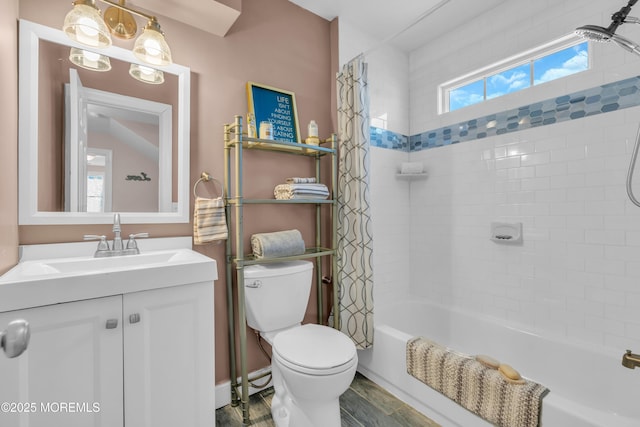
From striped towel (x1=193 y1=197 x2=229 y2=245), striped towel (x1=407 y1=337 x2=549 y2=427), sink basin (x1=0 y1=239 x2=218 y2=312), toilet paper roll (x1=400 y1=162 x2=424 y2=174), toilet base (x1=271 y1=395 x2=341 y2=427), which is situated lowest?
toilet base (x1=271 y1=395 x2=341 y2=427)

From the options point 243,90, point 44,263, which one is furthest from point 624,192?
point 44,263

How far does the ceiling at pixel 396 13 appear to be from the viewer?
6.75ft

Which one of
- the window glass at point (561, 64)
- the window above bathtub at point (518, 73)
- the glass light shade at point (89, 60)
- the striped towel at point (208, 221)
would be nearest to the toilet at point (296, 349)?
the striped towel at point (208, 221)

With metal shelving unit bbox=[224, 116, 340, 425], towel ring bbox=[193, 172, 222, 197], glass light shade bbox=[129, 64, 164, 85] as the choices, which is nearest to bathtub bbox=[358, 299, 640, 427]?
metal shelving unit bbox=[224, 116, 340, 425]

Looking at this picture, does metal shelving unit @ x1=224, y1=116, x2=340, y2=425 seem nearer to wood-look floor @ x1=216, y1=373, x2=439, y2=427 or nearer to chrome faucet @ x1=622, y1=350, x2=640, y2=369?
wood-look floor @ x1=216, y1=373, x2=439, y2=427

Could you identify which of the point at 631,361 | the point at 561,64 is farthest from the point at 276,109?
the point at 631,361

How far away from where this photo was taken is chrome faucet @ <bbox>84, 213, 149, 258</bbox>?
1367mm

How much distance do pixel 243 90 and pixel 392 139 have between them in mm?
1351

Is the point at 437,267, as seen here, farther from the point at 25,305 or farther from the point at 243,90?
the point at 25,305

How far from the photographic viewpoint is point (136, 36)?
59.2 inches

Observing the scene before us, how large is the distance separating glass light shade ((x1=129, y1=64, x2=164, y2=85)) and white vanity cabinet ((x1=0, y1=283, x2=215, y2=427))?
3.76 feet

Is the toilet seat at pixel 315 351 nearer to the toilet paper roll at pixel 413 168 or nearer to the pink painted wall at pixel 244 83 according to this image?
the pink painted wall at pixel 244 83

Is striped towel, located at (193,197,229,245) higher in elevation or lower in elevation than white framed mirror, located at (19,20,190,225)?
lower

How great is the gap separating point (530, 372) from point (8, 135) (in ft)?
9.87
